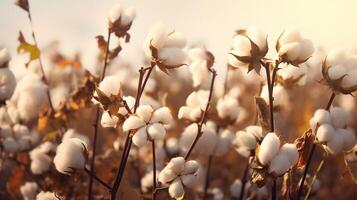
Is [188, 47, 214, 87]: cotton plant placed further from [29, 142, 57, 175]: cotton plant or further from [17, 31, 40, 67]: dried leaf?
[29, 142, 57, 175]: cotton plant

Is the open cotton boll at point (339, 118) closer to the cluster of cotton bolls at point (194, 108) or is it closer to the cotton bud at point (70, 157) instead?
the cluster of cotton bolls at point (194, 108)

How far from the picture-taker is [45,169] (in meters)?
2.43

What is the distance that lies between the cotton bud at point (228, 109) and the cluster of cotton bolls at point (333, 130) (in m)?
0.56

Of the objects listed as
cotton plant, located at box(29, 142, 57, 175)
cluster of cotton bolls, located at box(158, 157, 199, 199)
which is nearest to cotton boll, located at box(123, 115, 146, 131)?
cluster of cotton bolls, located at box(158, 157, 199, 199)

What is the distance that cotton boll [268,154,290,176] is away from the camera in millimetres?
1464

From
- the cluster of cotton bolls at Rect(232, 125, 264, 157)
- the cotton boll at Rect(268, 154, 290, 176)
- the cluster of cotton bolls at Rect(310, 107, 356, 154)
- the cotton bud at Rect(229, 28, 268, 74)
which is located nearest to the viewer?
the cotton boll at Rect(268, 154, 290, 176)

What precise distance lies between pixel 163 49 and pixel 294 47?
38 centimetres

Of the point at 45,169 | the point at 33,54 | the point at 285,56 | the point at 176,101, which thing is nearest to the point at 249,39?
the point at 285,56

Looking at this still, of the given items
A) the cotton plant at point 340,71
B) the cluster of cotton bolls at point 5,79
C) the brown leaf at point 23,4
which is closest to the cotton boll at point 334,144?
the cotton plant at point 340,71

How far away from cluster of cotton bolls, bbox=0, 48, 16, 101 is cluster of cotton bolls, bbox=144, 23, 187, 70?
69 centimetres

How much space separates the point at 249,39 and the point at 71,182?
1.33m

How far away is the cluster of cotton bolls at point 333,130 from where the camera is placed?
5.52 ft

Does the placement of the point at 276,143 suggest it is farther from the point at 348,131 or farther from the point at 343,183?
the point at 343,183

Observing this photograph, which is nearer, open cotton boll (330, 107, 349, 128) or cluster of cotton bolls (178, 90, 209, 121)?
open cotton boll (330, 107, 349, 128)
